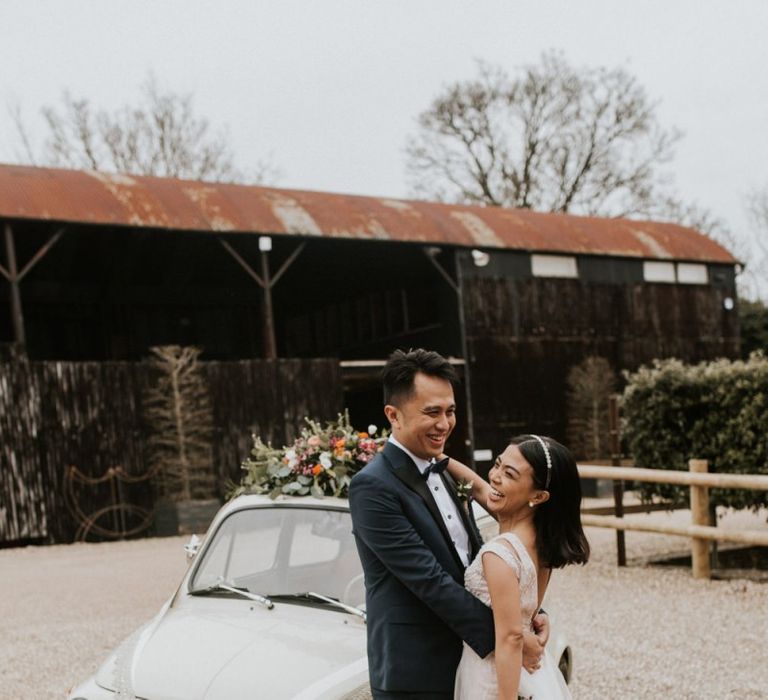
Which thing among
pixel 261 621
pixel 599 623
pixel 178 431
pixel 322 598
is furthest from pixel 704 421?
pixel 178 431

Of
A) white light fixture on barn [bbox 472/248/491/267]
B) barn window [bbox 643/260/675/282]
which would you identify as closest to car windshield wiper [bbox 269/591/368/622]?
white light fixture on barn [bbox 472/248/491/267]

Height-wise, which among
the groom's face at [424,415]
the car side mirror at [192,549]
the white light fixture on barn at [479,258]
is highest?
the white light fixture on barn at [479,258]

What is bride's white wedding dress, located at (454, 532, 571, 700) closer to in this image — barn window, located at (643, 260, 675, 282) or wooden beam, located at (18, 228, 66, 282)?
wooden beam, located at (18, 228, 66, 282)

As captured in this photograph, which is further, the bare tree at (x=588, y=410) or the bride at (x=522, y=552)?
the bare tree at (x=588, y=410)

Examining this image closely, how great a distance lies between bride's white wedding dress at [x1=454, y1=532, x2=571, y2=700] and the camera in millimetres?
2541

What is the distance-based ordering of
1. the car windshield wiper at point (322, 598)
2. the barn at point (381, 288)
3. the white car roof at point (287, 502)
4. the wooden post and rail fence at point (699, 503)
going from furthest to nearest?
the barn at point (381, 288)
the wooden post and rail fence at point (699, 503)
the white car roof at point (287, 502)
the car windshield wiper at point (322, 598)

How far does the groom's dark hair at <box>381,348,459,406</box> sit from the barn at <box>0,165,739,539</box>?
50.5 feet

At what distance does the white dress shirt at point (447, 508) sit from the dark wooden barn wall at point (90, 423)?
46.3 feet

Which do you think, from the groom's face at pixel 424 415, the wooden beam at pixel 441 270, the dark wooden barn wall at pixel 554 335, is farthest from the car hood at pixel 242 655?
the dark wooden barn wall at pixel 554 335

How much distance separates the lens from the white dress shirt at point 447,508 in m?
2.81

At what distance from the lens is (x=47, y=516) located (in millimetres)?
15695

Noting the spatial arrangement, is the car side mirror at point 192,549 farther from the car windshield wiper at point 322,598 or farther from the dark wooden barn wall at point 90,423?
the dark wooden barn wall at point 90,423

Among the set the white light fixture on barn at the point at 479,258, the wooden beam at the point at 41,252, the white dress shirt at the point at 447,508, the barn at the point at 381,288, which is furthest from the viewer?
the white light fixture on barn at the point at 479,258

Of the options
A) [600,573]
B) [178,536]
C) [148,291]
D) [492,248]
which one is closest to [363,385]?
[492,248]
